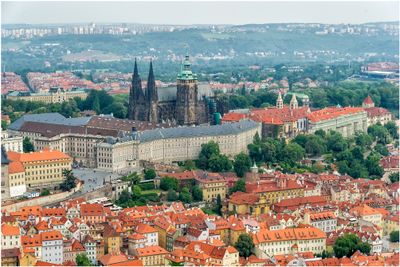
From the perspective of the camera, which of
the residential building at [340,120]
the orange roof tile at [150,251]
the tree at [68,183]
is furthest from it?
the residential building at [340,120]

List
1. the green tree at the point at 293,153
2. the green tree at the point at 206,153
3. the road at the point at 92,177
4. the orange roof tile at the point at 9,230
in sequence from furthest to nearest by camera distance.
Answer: the green tree at the point at 293,153
the green tree at the point at 206,153
the road at the point at 92,177
the orange roof tile at the point at 9,230

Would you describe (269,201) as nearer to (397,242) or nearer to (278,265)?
(397,242)

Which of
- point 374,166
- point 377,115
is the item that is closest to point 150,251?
point 374,166

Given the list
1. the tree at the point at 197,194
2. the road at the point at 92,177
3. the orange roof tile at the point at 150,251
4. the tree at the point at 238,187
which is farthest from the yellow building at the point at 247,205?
the orange roof tile at the point at 150,251

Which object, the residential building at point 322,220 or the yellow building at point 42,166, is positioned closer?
the residential building at point 322,220

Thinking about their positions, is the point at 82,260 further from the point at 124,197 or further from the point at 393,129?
the point at 393,129

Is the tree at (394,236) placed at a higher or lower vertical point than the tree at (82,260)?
lower

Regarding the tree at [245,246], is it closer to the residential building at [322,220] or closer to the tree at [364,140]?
the residential building at [322,220]

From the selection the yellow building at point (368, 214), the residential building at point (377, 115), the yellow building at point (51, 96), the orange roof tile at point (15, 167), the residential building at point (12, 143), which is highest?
the orange roof tile at point (15, 167)
